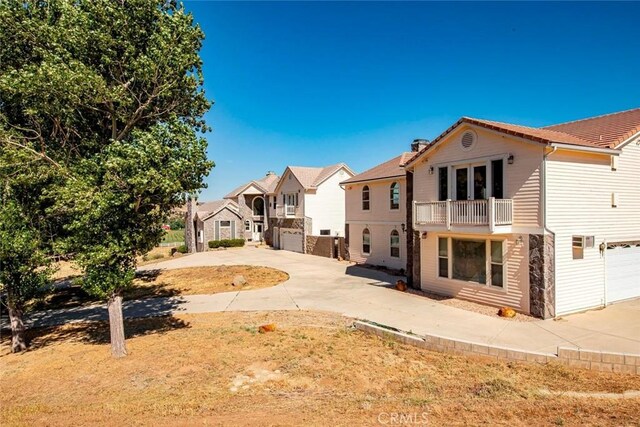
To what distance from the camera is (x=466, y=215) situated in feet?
43.4

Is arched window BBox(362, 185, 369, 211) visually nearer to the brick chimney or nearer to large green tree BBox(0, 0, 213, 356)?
the brick chimney

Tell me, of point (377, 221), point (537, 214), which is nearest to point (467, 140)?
point (537, 214)

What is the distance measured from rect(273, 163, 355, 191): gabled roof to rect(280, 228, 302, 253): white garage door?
4692mm

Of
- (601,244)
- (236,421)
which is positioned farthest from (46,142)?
(601,244)

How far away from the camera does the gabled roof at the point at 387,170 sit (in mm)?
22342

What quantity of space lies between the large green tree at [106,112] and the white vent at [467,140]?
10039 millimetres

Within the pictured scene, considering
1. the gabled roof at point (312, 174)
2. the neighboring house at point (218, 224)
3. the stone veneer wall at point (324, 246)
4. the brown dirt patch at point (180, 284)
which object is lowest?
the brown dirt patch at point (180, 284)

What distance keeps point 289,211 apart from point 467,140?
907 inches

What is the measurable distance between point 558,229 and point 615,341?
147 inches

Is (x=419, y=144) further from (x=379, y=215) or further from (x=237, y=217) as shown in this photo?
(x=237, y=217)

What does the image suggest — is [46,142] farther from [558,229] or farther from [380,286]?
[558,229]

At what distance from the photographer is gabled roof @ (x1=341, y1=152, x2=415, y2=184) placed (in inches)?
880

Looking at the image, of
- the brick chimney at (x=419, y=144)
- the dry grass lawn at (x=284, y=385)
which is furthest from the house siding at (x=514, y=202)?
the brick chimney at (x=419, y=144)

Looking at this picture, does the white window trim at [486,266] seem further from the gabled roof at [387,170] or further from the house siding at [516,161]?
the gabled roof at [387,170]
